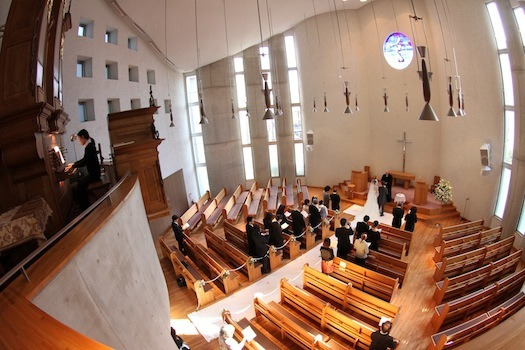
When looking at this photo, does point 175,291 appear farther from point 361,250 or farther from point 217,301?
point 361,250

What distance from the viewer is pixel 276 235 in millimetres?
8266

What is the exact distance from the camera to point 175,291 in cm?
737

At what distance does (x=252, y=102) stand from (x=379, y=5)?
663 centimetres

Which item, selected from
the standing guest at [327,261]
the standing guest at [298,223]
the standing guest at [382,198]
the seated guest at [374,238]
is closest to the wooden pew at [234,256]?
the standing guest at [327,261]

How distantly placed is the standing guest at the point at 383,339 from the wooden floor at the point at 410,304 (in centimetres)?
129

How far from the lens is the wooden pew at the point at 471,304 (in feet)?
18.1

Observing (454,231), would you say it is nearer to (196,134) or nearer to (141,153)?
(141,153)

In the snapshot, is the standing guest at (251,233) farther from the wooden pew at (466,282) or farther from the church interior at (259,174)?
the wooden pew at (466,282)

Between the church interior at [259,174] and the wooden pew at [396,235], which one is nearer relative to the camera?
the church interior at [259,174]

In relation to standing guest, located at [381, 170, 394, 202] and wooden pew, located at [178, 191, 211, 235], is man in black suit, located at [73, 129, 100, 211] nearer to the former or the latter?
wooden pew, located at [178, 191, 211, 235]

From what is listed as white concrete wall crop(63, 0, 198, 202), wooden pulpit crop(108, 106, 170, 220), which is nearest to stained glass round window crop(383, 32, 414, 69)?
white concrete wall crop(63, 0, 198, 202)

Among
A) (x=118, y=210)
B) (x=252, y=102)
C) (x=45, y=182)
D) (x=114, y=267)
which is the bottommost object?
(x=114, y=267)

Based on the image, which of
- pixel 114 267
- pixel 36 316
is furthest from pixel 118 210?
pixel 36 316

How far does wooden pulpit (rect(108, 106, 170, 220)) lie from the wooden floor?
256 cm
